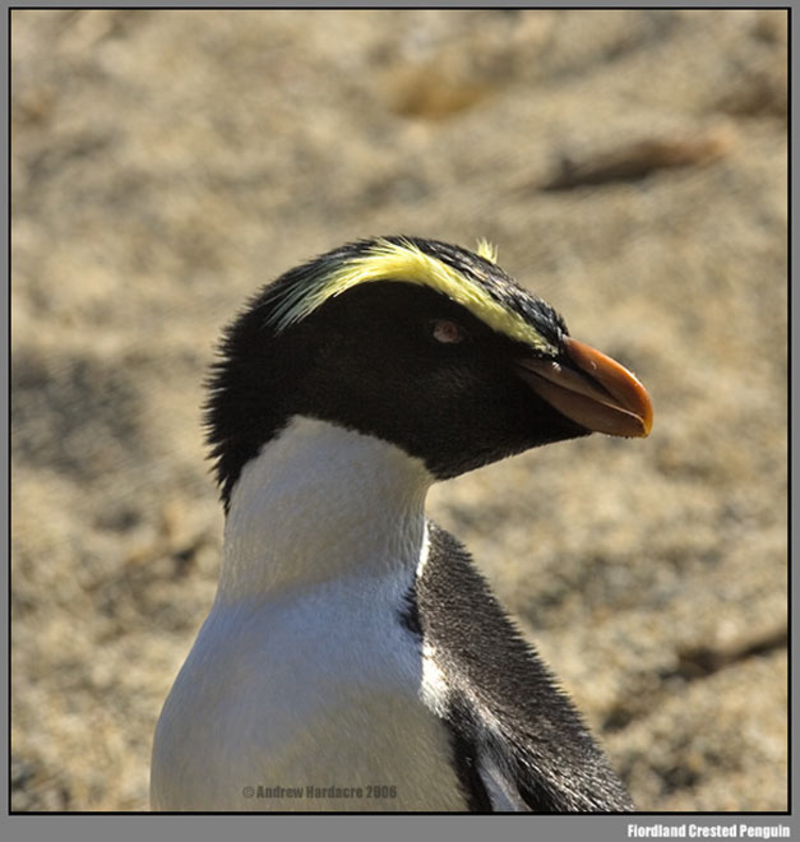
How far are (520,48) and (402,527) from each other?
13.0 feet

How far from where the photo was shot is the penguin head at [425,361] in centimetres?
210

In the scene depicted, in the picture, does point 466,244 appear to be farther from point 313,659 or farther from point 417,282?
point 313,659

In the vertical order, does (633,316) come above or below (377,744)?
above

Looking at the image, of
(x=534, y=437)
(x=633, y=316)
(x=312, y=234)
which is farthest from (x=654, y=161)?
(x=534, y=437)

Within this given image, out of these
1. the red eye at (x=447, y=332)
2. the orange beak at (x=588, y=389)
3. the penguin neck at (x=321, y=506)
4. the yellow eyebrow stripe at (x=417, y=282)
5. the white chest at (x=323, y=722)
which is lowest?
the white chest at (x=323, y=722)

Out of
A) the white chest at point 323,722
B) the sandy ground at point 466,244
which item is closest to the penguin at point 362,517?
the white chest at point 323,722

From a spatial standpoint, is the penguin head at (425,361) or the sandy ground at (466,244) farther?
the sandy ground at (466,244)

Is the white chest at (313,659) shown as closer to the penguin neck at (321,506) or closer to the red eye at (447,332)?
the penguin neck at (321,506)

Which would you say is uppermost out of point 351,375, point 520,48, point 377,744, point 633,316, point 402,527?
point 520,48

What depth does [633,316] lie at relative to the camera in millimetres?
4625

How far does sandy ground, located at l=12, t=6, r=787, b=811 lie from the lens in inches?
139

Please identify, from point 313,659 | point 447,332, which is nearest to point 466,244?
point 447,332

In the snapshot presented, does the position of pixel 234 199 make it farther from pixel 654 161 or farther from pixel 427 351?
pixel 427 351

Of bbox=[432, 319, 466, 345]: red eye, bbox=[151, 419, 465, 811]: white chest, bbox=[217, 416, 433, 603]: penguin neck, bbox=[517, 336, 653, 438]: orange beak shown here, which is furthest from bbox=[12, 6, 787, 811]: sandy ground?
bbox=[432, 319, 466, 345]: red eye
